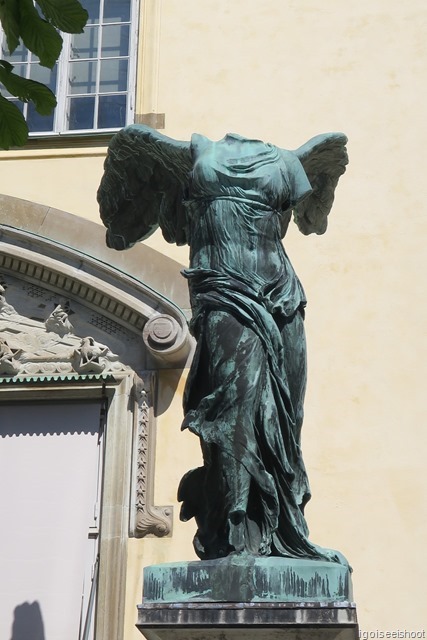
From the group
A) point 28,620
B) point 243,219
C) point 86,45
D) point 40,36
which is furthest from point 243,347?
point 86,45

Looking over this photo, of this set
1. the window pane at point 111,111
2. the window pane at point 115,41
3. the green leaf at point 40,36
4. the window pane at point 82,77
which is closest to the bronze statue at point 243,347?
the green leaf at point 40,36

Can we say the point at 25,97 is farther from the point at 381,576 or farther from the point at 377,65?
the point at 377,65

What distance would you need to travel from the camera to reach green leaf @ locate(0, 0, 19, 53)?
20.5ft

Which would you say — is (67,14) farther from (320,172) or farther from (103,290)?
(103,290)

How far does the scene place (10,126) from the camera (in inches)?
252

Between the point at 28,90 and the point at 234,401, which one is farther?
the point at 28,90

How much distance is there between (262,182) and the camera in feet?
20.0

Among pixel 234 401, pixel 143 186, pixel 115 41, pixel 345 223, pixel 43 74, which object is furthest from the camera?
pixel 43 74

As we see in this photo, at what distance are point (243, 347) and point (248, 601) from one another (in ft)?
3.19

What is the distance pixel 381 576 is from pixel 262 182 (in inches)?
145

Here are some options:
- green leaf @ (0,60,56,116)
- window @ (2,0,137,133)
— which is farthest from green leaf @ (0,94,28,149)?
window @ (2,0,137,133)

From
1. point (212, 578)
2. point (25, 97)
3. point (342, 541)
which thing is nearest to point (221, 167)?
point (25, 97)

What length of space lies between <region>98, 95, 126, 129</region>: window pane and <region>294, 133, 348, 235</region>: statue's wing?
14.3 ft

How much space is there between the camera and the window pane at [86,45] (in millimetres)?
11469
